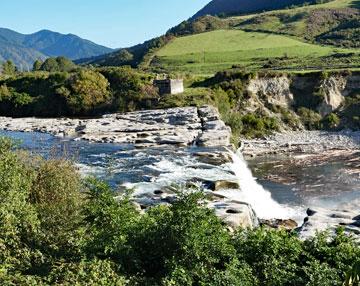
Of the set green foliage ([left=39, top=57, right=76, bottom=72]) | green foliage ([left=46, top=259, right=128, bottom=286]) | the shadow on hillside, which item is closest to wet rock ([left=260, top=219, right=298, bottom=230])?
green foliage ([left=46, top=259, right=128, bottom=286])

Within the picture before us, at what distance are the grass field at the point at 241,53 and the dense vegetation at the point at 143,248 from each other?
7622 cm

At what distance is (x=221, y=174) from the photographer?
3042cm

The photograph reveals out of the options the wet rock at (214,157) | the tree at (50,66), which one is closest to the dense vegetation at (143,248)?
the wet rock at (214,157)

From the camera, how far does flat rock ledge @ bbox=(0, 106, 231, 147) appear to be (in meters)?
41.7

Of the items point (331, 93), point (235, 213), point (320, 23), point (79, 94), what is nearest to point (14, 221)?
point (235, 213)

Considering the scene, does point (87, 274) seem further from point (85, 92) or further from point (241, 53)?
point (241, 53)

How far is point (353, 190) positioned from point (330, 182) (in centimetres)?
302

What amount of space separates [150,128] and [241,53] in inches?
2866

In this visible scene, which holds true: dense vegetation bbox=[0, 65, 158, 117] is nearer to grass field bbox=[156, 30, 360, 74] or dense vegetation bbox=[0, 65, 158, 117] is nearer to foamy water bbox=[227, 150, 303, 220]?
grass field bbox=[156, 30, 360, 74]

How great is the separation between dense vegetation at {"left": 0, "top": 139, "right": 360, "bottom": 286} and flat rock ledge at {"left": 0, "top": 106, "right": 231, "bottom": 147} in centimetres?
2276

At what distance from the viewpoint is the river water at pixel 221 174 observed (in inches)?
1137

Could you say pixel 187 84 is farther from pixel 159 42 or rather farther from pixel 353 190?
pixel 159 42

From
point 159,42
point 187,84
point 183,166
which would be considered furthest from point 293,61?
point 183,166

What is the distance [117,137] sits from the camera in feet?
148
